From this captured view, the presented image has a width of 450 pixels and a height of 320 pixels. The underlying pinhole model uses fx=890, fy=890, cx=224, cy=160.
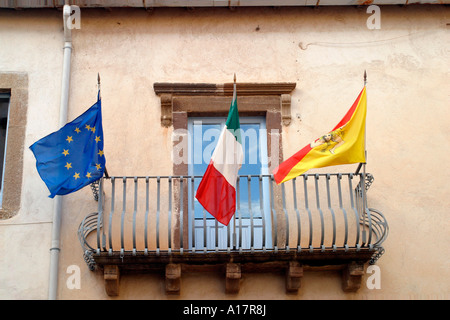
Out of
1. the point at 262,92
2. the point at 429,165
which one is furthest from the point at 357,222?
the point at 262,92

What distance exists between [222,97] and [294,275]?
248cm

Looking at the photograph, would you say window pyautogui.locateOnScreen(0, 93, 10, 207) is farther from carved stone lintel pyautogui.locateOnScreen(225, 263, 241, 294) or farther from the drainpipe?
carved stone lintel pyautogui.locateOnScreen(225, 263, 241, 294)

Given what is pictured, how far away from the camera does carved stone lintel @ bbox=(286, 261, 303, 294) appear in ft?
31.4

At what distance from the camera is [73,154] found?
9.82 m

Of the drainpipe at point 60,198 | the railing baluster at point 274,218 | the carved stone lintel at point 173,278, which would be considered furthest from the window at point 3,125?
the railing baluster at point 274,218

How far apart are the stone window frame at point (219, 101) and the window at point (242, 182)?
5.9 inches

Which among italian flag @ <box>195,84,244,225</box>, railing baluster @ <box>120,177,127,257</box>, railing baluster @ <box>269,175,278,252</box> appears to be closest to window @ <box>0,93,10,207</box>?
railing baluster @ <box>120,177,127,257</box>

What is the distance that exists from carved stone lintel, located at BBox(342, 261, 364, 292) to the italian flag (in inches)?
55.8

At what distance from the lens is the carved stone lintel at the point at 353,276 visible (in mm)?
9578

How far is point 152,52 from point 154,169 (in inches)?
63.3

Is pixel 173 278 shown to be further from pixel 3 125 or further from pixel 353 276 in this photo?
pixel 3 125

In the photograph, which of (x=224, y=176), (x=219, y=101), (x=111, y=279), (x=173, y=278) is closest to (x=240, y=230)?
(x=224, y=176)

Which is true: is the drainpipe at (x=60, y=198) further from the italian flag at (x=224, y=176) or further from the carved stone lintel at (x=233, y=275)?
the carved stone lintel at (x=233, y=275)

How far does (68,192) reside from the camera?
9.60 meters
